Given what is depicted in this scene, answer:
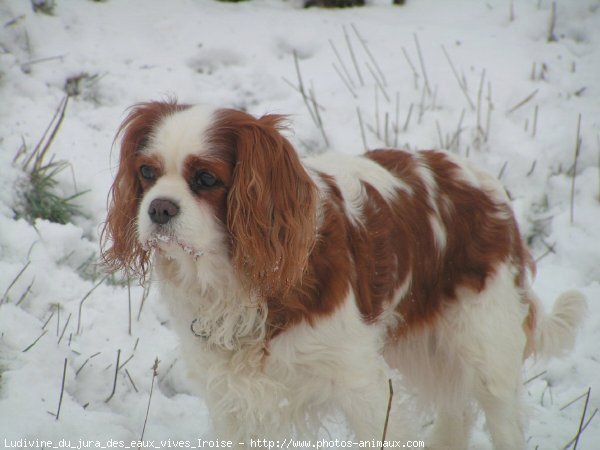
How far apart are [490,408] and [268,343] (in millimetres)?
1050

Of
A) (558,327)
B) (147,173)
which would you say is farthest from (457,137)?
(147,173)

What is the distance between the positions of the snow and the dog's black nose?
3.52 ft

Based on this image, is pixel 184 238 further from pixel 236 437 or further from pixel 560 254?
pixel 560 254

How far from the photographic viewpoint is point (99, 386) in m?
3.17

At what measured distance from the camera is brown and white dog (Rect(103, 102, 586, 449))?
92.7 inches

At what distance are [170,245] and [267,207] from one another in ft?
1.15

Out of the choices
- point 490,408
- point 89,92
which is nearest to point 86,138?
point 89,92

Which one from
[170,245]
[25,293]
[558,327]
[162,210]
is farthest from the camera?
[25,293]

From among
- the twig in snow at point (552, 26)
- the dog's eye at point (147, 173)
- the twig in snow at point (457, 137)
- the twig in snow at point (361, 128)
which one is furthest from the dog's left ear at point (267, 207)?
the twig in snow at point (552, 26)

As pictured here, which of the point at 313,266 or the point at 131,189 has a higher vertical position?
the point at 131,189

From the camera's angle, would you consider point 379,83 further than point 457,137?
Yes

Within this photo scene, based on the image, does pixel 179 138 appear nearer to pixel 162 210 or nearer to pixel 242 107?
pixel 162 210

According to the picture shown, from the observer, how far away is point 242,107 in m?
4.83

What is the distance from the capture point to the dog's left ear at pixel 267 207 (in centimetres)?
235
